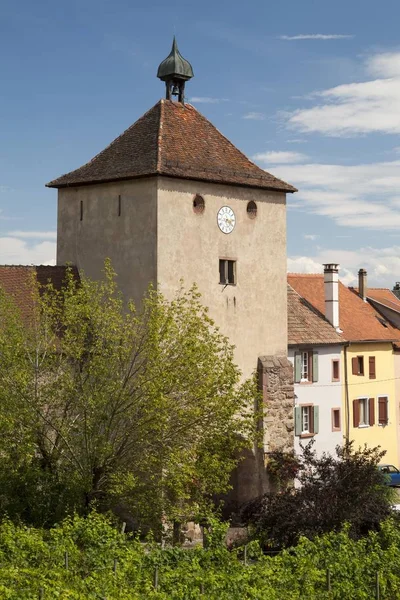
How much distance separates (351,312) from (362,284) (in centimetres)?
360

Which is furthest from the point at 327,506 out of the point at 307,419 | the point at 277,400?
the point at 307,419

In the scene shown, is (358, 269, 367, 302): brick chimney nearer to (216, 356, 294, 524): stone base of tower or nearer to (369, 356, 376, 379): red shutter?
(369, 356, 376, 379): red shutter

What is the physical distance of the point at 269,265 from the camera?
29078 millimetres

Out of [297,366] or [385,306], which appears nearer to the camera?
[297,366]

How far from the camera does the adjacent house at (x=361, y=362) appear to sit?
41.5m

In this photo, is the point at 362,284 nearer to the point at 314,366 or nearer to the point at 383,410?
the point at 383,410

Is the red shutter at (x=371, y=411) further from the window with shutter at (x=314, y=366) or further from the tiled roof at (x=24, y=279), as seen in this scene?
the tiled roof at (x=24, y=279)

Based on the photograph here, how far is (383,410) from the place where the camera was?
44.0 meters

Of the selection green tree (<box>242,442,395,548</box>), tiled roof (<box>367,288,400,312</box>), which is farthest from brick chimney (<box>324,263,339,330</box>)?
green tree (<box>242,442,395,548</box>)

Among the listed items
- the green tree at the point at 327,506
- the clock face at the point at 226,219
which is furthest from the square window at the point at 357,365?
the green tree at the point at 327,506

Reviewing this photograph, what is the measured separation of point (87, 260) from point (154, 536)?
803cm

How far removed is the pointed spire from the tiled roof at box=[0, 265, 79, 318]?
20.6ft

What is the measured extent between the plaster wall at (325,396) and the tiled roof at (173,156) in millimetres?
11231

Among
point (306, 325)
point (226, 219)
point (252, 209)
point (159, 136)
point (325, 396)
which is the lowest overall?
point (325, 396)
